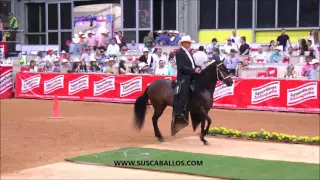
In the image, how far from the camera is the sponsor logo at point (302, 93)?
17.9 metres

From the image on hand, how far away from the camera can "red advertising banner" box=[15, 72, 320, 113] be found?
18.1 m

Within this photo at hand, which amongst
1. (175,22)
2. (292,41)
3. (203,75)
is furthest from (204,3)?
(203,75)

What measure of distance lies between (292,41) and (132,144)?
52.7 feet

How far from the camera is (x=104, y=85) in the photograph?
22188 mm

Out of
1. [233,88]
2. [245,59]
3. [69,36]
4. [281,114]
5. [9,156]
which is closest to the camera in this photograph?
[9,156]

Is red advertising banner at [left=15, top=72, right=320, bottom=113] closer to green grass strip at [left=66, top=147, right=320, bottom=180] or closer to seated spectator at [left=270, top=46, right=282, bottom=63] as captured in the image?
seated spectator at [left=270, top=46, right=282, bottom=63]

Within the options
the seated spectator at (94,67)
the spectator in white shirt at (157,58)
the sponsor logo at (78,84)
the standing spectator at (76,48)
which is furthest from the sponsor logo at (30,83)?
the spectator in white shirt at (157,58)

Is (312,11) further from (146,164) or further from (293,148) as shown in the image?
(146,164)

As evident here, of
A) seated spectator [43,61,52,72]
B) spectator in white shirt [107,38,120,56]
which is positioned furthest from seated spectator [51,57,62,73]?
spectator in white shirt [107,38,120,56]

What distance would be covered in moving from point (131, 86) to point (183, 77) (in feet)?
31.8

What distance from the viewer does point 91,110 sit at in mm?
19750

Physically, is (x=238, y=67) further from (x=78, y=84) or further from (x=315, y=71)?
(x=78, y=84)

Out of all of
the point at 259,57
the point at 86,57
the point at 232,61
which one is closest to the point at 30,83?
the point at 86,57

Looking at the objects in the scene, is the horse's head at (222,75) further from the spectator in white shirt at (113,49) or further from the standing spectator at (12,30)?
the standing spectator at (12,30)
